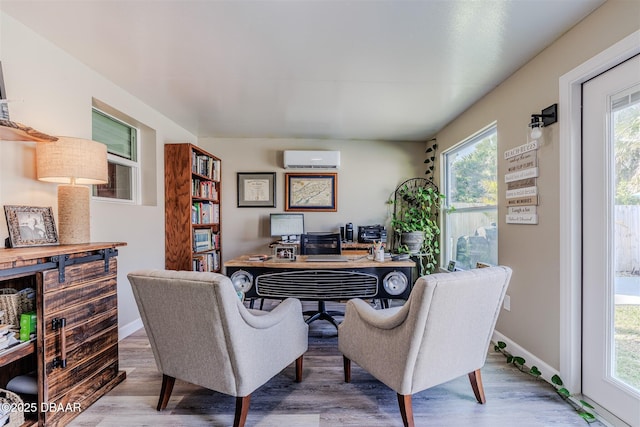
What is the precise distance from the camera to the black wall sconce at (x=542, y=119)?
1830 millimetres

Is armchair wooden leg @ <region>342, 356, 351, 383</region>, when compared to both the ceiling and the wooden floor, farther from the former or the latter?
the ceiling

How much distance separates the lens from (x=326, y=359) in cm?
223

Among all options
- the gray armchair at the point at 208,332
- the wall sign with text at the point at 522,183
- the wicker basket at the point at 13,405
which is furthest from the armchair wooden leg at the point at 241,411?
the wall sign with text at the point at 522,183

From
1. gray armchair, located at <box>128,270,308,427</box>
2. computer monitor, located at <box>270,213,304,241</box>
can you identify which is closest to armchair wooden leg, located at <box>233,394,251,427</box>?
gray armchair, located at <box>128,270,308,427</box>

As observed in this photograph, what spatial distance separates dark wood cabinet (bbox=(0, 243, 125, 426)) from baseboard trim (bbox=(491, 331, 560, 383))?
2.78m

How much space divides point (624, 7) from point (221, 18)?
2.04m

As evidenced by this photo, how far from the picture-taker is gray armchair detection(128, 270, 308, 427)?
4.30ft

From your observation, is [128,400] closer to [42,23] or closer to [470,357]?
[470,357]

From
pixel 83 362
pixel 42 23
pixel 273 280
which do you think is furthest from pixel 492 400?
pixel 42 23

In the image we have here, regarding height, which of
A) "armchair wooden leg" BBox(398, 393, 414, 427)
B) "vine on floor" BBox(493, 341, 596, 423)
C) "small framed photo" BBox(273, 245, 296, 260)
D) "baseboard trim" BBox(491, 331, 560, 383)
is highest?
"small framed photo" BBox(273, 245, 296, 260)

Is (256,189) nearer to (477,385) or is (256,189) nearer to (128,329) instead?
(128,329)

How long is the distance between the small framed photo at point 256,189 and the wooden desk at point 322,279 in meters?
2.02

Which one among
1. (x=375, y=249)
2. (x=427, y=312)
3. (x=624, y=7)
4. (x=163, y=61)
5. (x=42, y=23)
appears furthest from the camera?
(x=375, y=249)

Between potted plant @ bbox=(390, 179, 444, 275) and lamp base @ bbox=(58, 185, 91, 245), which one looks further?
potted plant @ bbox=(390, 179, 444, 275)
